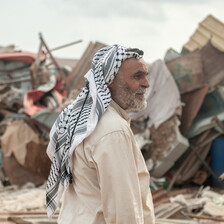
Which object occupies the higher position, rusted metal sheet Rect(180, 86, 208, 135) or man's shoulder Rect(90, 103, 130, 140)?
man's shoulder Rect(90, 103, 130, 140)

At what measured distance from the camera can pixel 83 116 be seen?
2238 mm

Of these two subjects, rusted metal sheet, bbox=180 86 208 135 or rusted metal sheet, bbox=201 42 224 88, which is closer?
rusted metal sheet, bbox=201 42 224 88

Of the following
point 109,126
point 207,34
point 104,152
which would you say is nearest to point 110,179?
point 104,152

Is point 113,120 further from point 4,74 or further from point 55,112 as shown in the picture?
point 4,74

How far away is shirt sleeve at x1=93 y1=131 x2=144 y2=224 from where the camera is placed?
6.55ft

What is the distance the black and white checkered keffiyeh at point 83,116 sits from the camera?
218 centimetres

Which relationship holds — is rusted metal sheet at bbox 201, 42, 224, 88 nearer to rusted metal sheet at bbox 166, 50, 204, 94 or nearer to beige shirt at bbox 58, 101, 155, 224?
rusted metal sheet at bbox 166, 50, 204, 94

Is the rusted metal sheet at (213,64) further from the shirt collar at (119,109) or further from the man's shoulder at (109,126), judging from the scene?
the man's shoulder at (109,126)

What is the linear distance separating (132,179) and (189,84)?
20.9 ft

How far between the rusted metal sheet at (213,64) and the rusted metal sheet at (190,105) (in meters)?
0.23

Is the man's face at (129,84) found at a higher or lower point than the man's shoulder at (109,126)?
higher

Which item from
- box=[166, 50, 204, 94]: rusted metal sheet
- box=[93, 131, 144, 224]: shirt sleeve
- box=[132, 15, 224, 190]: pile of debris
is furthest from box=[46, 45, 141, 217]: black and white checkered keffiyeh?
box=[166, 50, 204, 94]: rusted metal sheet

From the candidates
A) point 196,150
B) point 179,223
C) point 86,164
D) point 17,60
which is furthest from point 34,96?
point 86,164

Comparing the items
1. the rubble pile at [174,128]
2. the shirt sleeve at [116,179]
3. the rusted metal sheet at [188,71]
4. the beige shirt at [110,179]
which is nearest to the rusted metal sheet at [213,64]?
the rubble pile at [174,128]
